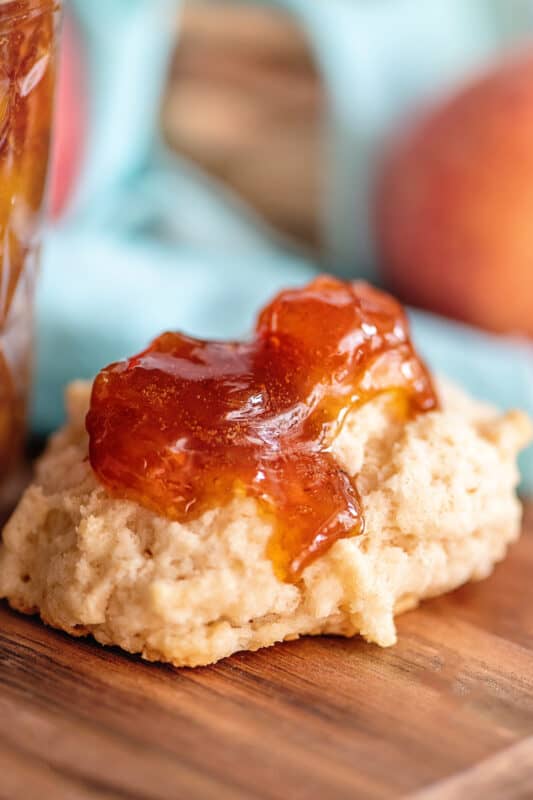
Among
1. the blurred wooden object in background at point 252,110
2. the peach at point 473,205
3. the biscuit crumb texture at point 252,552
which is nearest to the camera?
the biscuit crumb texture at point 252,552

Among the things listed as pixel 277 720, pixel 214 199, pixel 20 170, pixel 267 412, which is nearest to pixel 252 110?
pixel 214 199

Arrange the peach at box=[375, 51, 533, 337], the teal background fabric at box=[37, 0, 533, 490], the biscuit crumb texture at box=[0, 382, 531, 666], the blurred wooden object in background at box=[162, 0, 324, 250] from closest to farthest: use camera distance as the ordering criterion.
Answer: the biscuit crumb texture at box=[0, 382, 531, 666] < the teal background fabric at box=[37, 0, 533, 490] < the peach at box=[375, 51, 533, 337] < the blurred wooden object in background at box=[162, 0, 324, 250]

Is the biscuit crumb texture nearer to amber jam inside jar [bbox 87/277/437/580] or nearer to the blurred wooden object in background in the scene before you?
amber jam inside jar [bbox 87/277/437/580]

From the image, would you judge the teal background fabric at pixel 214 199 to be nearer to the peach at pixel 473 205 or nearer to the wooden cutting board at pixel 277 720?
the peach at pixel 473 205

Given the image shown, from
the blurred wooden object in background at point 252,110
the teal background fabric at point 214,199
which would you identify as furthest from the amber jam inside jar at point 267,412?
the blurred wooden object in background at point 252,110

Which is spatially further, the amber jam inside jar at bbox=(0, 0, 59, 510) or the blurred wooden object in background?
the blurred wooden object in background

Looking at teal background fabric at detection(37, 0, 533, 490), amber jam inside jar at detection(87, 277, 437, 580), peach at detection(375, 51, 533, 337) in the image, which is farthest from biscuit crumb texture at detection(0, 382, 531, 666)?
peach at detection(375, 51, 533, 337)

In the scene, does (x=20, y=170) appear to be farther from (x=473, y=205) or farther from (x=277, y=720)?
(x=473, y=205)
